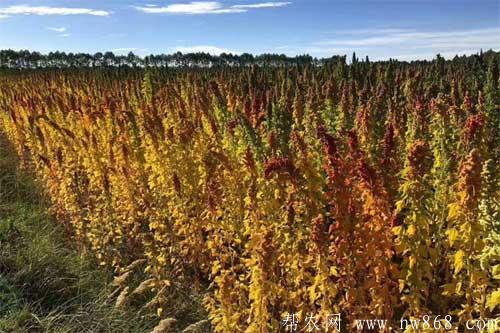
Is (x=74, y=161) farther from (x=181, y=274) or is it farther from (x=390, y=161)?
(x=390, y=161)

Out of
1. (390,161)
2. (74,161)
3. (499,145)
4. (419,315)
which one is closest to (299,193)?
(390,161)

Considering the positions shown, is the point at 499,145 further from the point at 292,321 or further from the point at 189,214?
the point at 189,214

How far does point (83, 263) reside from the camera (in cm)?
485

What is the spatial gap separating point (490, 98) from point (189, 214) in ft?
9.35

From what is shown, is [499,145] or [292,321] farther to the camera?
[499,145]

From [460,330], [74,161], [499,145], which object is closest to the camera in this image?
[460,330]

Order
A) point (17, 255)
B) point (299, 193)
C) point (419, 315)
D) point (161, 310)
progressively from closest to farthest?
point (419, 315), point (299, 193), point (161, 310), point (17, 255)

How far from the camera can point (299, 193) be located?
3.24 metres

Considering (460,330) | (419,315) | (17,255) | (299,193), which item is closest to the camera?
(419,315)

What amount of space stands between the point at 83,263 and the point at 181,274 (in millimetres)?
1001

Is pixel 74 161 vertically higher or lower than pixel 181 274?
higher

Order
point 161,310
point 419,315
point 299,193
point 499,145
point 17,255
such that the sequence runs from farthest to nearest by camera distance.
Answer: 1. point 17,255
2. point 499,145
3. point 161,310
4. point 299,193
5. point 419,315

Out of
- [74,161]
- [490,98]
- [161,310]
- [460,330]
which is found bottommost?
[161,310]

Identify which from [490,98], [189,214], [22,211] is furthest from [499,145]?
[22,211]
